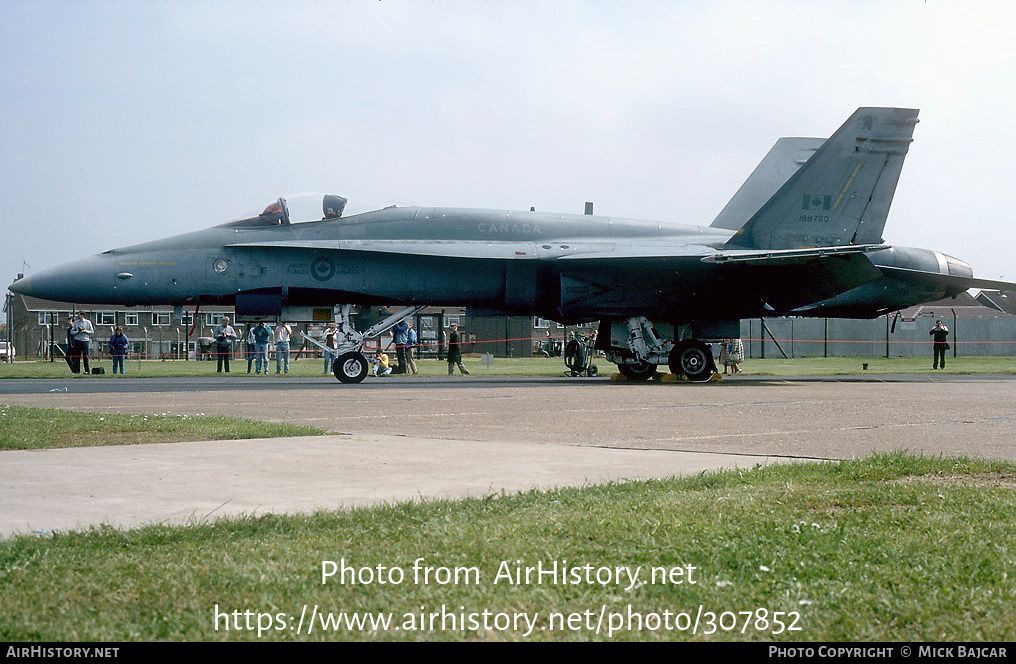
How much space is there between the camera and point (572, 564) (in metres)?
3.51

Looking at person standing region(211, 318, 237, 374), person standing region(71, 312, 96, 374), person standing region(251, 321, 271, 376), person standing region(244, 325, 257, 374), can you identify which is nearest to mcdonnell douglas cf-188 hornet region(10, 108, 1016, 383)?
person standing region(251, 321, 271, 376)

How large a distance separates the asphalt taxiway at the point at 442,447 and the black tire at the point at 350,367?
458 centimetres

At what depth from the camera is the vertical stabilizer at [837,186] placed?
833 inches

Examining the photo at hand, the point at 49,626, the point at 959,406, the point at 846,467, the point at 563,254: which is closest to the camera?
the point at 49,626

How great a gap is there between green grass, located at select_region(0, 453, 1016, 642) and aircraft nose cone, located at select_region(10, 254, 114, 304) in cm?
1490

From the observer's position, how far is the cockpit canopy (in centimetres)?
1898

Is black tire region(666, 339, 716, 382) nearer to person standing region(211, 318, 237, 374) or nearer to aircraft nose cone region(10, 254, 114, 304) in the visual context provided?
aircraft nose cone region(10, 254, 114, 304)

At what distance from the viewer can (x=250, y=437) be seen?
8.18 meters

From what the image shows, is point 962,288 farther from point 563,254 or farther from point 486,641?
point 486,641

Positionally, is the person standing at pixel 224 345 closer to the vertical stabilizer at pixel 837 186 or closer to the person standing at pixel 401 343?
the person standing at pixel 401 343

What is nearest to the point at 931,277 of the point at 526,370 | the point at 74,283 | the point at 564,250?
the point at 564,250

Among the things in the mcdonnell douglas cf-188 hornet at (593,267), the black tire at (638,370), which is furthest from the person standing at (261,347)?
the black tire at (638,370)
